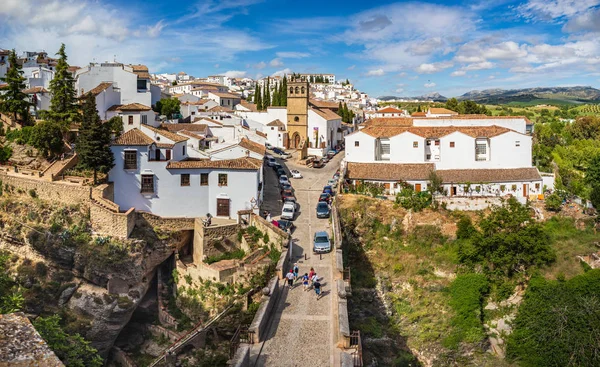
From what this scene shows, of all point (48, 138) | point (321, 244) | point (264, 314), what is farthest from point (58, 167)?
point (264, 314)

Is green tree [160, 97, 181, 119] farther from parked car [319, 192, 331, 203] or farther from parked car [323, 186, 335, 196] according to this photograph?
parked car [319, 192, 331, 203]

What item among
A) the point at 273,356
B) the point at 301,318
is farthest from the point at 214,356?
the point at 273,356

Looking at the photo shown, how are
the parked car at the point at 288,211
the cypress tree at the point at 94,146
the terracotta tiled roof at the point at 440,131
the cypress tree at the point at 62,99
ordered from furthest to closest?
the terracotta tiled roof at the point at 440,131 → the cypress tree at the point at 62,99 → the parked car at the point at 288,211 → the cypress tree at the point at 94,146

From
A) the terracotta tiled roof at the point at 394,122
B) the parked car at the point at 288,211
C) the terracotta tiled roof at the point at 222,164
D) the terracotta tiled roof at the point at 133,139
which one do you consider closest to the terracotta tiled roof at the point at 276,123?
the terracotta tiled roof at the point at 394,122

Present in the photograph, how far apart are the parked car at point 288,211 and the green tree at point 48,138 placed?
54.9 feet

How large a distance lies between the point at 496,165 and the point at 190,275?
1058 inches

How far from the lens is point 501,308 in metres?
29.3

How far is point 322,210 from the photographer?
3306 cm

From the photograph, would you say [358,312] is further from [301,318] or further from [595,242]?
[595,242]

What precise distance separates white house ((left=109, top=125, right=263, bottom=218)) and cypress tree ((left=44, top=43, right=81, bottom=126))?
6.82 m

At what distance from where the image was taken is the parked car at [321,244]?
26.0m

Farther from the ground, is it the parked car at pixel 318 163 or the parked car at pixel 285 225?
the parked car at pixel 318 163

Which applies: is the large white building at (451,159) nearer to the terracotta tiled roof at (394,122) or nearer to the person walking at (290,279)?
the terracotta tiled roof at (394,122)

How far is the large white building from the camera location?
1522 inches
